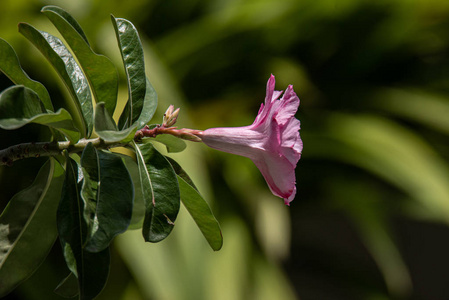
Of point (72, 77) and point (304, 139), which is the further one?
point (304, 139)

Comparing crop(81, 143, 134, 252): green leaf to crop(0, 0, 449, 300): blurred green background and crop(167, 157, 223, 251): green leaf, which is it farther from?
crop(0, 0, 449, 300): blurred green background

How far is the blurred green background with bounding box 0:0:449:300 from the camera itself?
1.51 metres

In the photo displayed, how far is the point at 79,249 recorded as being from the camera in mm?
335

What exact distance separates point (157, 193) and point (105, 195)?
3cm

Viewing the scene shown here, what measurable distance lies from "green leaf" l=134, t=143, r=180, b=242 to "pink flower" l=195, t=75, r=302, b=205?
0.04 meters

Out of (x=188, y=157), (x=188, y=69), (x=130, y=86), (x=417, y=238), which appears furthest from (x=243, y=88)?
(x=130, y=86)

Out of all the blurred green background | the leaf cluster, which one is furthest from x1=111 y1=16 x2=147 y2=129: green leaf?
the blurred green background

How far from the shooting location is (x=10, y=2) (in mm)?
1658

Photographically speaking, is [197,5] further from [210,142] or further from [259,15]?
[210,142]

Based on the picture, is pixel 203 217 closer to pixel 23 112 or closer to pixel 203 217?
pixel 203 217

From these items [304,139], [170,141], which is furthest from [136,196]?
[304,139]

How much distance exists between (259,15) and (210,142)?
1531 millimetres

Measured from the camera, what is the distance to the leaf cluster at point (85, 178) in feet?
1.05

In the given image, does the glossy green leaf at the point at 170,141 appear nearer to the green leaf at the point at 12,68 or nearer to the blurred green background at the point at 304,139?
the green leaf at the point at 12,68
